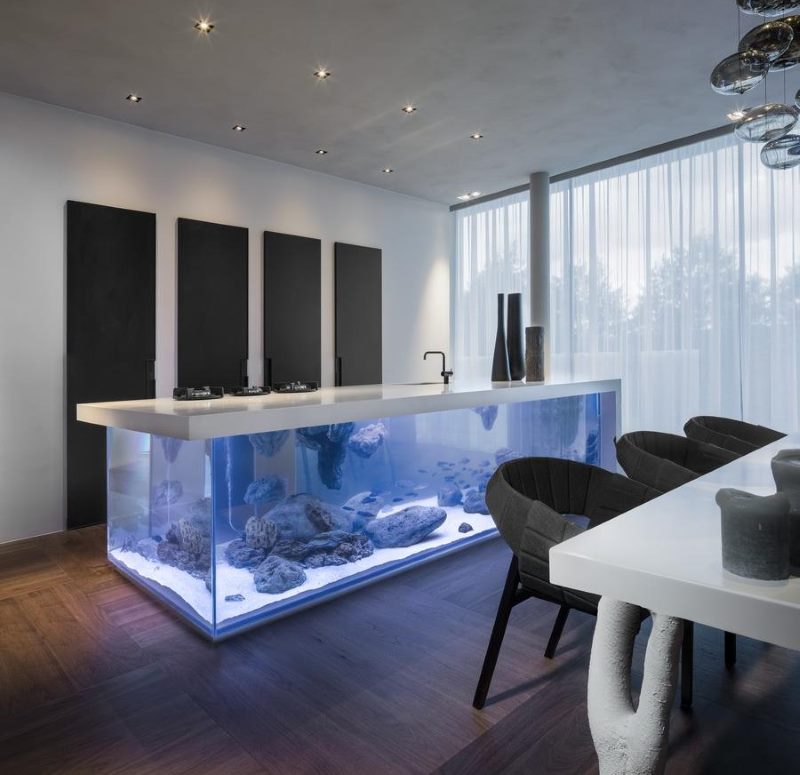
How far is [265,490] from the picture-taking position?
86.0 inches

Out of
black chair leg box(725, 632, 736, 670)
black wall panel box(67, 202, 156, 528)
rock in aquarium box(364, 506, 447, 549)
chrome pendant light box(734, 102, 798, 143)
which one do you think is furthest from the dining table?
black wall panel box(67, 202, 156, 528)

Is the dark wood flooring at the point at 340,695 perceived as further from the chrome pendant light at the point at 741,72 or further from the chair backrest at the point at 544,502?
the chrome pendant light at the point at 741,72

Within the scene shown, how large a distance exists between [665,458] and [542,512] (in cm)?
127

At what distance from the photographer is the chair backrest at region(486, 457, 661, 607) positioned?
1439mm

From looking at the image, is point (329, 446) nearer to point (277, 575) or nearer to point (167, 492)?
point (277, 575)

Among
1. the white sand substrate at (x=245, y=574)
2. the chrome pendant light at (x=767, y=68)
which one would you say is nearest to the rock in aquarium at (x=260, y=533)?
the white sand substrate at (x=245, y=574)

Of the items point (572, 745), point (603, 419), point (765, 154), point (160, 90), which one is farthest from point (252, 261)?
point (572, 745)

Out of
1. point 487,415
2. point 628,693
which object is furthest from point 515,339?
point 628,693

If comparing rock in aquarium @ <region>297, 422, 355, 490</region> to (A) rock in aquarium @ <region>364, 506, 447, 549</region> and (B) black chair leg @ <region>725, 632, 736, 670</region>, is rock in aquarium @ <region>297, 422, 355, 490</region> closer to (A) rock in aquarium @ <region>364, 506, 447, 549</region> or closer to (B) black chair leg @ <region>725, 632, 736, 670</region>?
(A) rock in aquarium @ <region>364, 506, 447, 549</region>

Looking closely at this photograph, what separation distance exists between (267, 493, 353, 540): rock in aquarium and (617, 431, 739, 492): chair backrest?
3.95ft

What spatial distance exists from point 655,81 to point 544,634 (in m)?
3.39

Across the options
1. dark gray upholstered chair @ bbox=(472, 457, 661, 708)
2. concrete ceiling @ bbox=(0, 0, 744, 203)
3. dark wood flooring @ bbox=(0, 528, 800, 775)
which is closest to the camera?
dark gray upholstered chair @ bbox=(472, 457, 661, 708)

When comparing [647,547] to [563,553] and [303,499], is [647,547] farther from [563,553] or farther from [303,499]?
[303,499]

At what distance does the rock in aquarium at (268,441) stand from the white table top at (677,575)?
4.69ft
